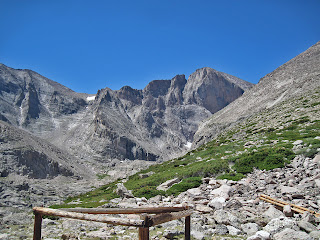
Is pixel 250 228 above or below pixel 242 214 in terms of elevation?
below

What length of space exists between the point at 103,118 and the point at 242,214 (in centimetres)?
12278

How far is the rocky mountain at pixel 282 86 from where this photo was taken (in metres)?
46.6

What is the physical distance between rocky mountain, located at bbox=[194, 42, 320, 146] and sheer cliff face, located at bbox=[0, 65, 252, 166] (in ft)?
223

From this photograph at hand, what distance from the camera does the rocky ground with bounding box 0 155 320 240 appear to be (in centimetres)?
812

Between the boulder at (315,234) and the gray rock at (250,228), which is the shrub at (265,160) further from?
the boulder at (315,234)

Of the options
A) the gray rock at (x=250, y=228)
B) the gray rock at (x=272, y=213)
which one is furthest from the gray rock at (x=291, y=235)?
the gray rock at (x=272, y=213)

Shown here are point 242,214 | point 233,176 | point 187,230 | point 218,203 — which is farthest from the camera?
point 233,176

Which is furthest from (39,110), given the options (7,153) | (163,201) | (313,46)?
(163,201)

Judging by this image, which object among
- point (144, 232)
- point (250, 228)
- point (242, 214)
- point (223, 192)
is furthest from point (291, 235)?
point (223, 192)

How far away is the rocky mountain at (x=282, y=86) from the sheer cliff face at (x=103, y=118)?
223 feet

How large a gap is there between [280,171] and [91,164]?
288 ft

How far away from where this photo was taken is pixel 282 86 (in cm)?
5434

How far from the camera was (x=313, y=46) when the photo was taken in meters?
67.4

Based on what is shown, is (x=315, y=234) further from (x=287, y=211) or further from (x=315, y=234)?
(x=287, y=211)
